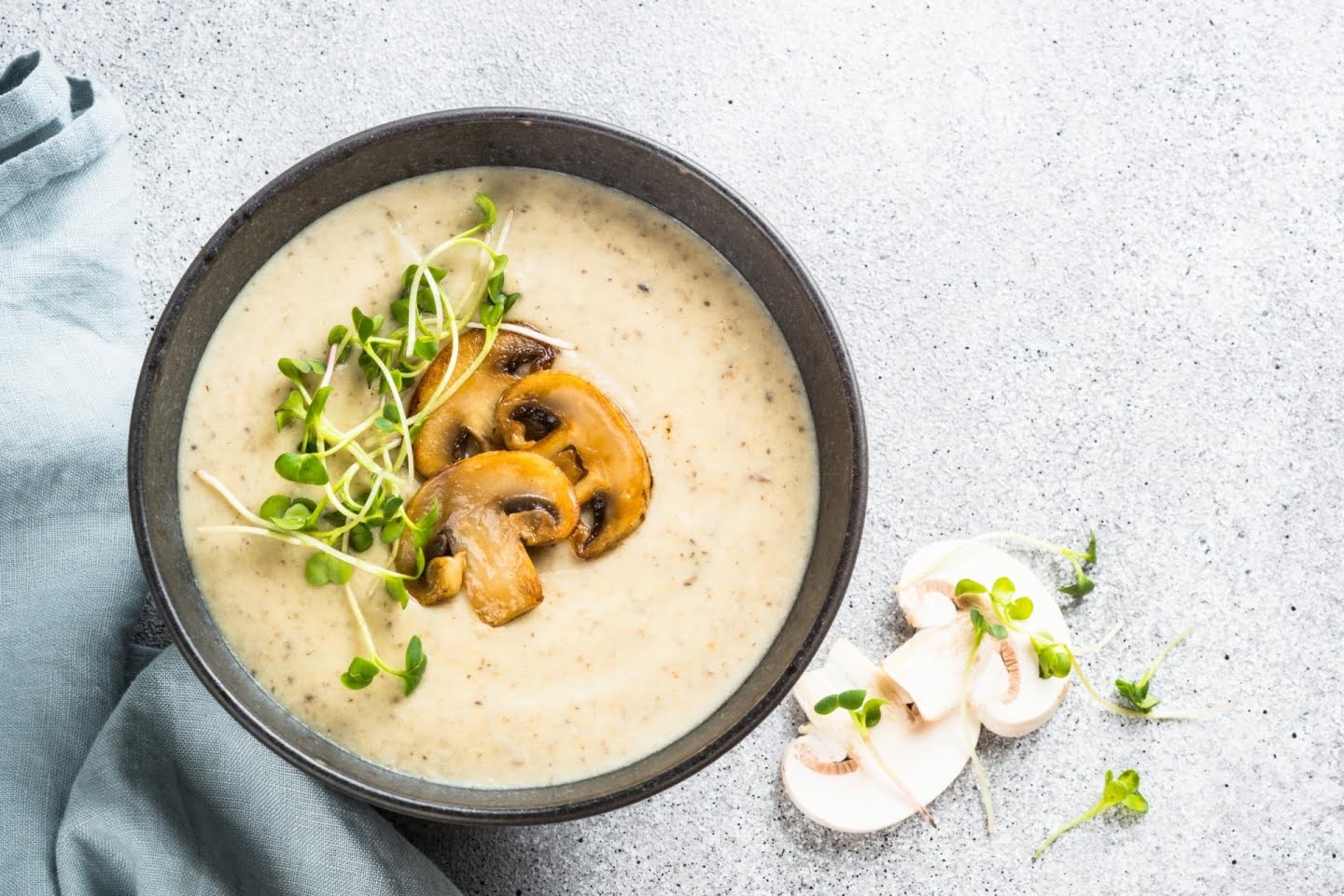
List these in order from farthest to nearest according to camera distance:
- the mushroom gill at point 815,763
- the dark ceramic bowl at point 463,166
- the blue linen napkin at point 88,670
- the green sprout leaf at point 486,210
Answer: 1. the mushroom gill at point 815,763
2. the blue linen napkin at point 88,670
3. the green sprout leaf at point 486,210
4. the dark ceramic bowl at point 463,166

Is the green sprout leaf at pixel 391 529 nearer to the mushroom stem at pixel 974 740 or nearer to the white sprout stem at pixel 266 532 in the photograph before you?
the white sprout stem at pixel 266 532

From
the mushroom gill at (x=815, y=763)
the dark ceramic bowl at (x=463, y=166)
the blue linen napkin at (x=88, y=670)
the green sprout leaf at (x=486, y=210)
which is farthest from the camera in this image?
the mushroom gill at (x=815, y=763)

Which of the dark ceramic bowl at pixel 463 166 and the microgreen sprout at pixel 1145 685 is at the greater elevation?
the dark ceramic bowl at pixel 463 166

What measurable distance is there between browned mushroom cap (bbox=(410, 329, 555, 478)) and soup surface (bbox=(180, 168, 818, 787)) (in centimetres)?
4

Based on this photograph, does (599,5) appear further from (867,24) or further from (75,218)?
(75,218)

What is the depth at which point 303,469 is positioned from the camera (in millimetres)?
1336

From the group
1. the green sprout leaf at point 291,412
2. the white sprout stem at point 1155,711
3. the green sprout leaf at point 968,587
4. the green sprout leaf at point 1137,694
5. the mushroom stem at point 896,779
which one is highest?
the green sprout leaf at point 291,412

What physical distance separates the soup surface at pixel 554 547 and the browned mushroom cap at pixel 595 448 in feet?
0.08

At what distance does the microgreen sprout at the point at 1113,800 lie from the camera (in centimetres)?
174

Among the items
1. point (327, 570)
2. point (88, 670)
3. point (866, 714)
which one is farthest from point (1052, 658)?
point (88, 670)

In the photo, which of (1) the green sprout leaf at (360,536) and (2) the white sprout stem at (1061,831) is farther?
(2) the white sprout stem at (1061,831)

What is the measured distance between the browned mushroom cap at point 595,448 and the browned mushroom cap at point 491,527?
28 mm

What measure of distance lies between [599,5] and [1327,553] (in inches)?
55.1

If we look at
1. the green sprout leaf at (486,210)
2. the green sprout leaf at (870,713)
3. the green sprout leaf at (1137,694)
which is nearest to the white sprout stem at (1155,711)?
the green sprout leaf at (1137,694)
